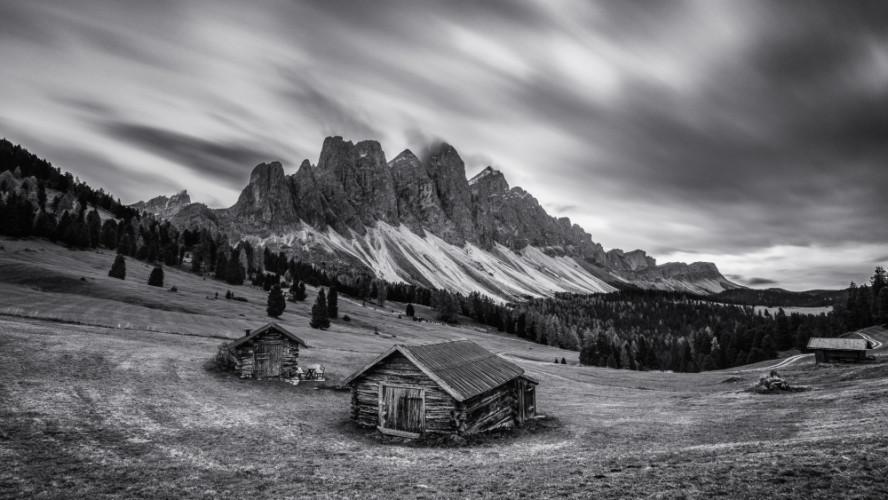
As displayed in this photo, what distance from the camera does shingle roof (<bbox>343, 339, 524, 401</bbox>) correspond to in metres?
25.3

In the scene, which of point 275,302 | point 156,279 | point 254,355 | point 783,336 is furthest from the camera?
point 783,336

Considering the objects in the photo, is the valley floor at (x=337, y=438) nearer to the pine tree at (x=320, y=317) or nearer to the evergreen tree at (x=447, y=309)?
the pine tree at (x=320, y=317)

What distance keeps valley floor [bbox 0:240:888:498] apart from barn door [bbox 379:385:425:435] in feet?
4.75

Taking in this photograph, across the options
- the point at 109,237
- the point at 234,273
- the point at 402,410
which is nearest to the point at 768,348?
the point at 402,410

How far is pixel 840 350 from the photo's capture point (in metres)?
59.9

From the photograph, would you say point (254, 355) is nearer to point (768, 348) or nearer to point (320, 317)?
point (320, 317)

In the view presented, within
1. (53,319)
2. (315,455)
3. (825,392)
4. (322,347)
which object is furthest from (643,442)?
(53,319)

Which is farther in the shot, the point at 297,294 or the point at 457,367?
the point at 297,294

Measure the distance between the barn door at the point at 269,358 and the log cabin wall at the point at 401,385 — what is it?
1739 centimetres

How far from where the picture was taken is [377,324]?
4355 inches

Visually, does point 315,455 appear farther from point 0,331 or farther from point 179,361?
point 0,331

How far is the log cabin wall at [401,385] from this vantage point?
2506 centimetres

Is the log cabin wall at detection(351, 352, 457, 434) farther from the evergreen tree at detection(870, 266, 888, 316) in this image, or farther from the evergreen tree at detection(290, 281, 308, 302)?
the evergreen tree at detection(870, 266, 888, 316)

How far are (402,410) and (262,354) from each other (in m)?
A: 21.1
